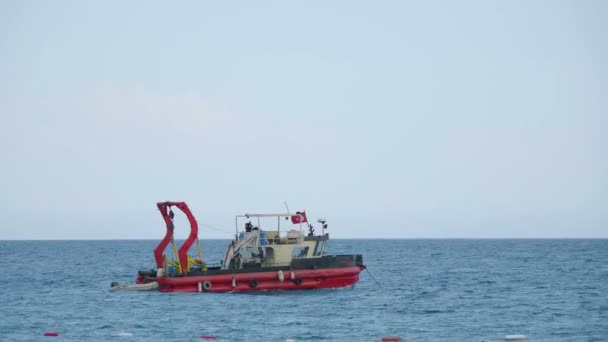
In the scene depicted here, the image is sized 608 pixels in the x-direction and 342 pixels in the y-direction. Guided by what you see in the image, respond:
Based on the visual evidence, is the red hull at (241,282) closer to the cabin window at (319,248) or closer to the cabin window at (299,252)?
the cabin window at (299,252)

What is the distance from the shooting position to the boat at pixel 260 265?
45906 millimetres

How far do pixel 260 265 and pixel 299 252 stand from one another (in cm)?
222

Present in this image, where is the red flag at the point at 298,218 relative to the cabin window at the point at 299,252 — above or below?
above

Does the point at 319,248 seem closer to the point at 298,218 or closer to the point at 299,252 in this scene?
the point at 299,252

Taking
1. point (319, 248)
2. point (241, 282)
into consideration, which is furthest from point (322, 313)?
point (319, 248)

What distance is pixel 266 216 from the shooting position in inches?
1855

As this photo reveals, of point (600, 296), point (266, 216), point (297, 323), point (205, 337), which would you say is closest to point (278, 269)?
point (266, 216)

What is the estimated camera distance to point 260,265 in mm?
46469

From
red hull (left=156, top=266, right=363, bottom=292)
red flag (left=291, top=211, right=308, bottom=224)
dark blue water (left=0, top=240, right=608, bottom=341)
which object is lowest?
dark blue water (left=0, top=240, right=608, bottom=341)

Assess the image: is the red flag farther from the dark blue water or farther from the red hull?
the dark blue water

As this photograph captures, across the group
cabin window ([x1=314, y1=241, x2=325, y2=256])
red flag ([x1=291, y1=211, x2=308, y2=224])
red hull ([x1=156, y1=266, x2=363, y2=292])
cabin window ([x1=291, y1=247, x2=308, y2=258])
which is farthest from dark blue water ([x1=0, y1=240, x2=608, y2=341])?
red flag ([x1=291, y1=211, x2=308, y2=224])

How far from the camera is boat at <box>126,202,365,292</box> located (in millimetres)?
45906

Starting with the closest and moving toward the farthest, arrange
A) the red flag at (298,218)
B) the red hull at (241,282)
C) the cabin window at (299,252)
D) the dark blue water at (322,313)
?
1. the dark blue water at (322,313)
2. the red hull at (241,282)
3. the cabin window at (299,252)
4. the red flag at (298,218)

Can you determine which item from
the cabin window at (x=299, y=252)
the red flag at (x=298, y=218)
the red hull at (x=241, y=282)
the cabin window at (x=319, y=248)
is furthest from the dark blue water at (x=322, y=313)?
the red flag at (x=298, y=218)
